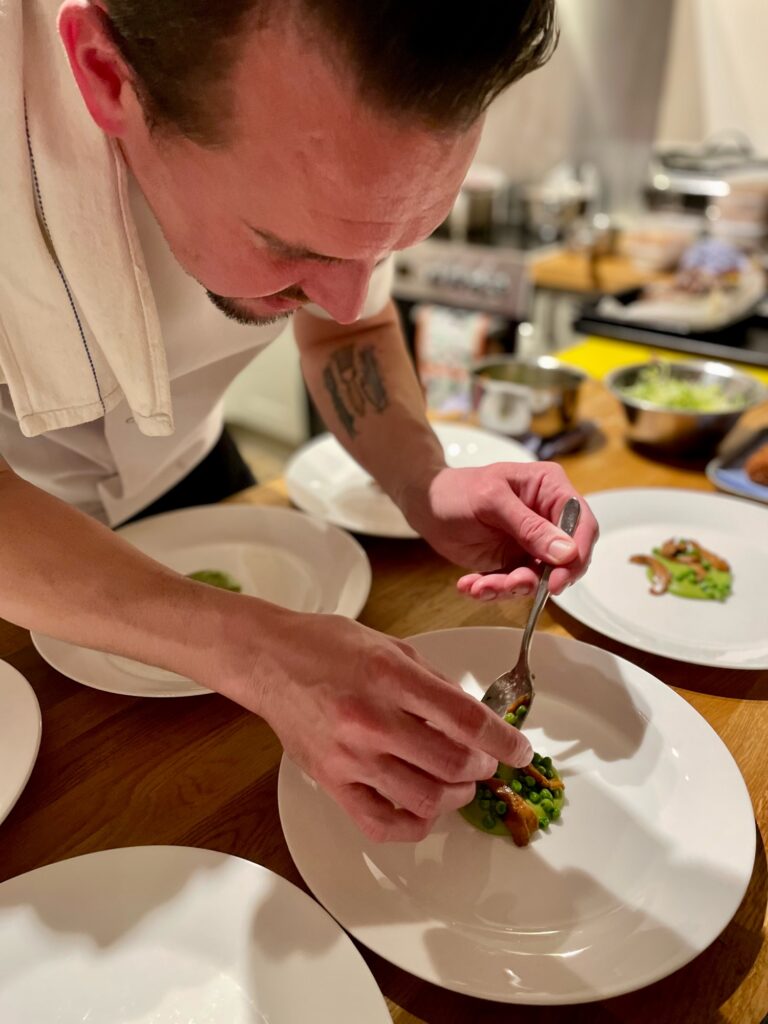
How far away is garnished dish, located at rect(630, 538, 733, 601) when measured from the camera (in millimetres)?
1071

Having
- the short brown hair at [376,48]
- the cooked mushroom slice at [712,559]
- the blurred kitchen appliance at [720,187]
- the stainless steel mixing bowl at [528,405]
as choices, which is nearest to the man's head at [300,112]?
the short brown hair at [376,48]

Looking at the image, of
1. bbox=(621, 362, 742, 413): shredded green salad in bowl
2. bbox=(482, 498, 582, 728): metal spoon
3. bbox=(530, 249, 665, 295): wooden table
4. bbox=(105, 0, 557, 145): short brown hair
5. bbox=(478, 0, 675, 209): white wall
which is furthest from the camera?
bbox=(478, 0, 675, 209): white wall

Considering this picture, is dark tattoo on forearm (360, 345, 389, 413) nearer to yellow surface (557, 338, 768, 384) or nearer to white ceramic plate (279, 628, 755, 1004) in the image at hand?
white ceramic plate (279, 628, 755, 1004)

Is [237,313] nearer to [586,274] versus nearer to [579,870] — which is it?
[579,870]

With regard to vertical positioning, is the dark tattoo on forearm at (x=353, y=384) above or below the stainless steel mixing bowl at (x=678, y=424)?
above

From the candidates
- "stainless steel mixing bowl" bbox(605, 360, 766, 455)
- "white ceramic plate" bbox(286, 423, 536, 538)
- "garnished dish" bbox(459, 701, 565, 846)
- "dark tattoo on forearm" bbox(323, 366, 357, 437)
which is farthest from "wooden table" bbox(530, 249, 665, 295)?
"garnished dish" bbox(459, 701, 565, 846)

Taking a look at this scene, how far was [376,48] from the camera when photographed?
21.6 inches

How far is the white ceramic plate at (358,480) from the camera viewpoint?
120 cm

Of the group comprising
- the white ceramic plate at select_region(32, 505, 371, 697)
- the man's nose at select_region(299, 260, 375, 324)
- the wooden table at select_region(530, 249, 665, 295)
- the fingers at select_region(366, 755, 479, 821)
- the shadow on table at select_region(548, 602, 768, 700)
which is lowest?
the wooden table at select_region(530, 249, 665, 295)

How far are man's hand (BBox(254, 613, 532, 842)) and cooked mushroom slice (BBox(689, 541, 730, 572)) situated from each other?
0.58m

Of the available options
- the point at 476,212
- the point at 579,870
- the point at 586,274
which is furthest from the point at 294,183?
the point at 476,212

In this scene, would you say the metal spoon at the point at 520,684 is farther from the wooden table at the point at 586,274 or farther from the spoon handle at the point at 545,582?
the wooden table at the point at 586,274

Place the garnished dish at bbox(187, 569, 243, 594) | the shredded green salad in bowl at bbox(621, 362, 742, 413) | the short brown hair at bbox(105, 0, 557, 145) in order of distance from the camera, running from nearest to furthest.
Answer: the short brown hair at bbox(105, 0, 557, 145)
the garnished dish at bbox(187, 569, 243, 594)
the shredded green salad in bowl at bbox(621, 362, 742, 413)

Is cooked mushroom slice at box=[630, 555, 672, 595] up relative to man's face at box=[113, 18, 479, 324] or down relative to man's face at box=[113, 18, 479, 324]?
down
